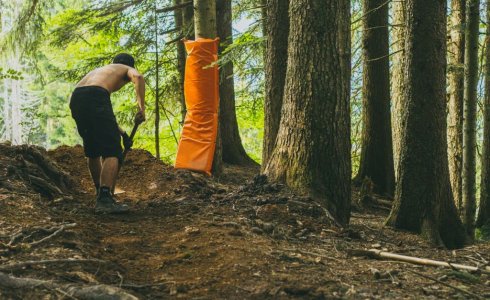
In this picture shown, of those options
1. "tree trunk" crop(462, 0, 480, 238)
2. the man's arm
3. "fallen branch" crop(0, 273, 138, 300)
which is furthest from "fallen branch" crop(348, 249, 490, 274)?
"tree trunk" crop(462, 0, 480, 238)

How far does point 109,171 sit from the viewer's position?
22.5 ft

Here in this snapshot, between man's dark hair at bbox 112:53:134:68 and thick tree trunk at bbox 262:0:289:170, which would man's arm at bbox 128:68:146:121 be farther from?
thick tree trunk at bbox 262:0:289:170

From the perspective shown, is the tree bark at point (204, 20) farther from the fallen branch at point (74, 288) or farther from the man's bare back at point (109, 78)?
the fallen branch at point (74, 288)

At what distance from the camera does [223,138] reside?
1306 centimetres

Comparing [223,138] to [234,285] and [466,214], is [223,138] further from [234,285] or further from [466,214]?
[234,285]

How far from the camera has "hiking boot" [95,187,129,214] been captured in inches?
259

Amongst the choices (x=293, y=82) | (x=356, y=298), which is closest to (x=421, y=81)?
(x=293, y=82)

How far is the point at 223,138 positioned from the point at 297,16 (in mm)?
6363

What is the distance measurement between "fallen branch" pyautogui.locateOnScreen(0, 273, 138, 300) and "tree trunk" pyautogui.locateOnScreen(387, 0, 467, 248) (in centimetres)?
482

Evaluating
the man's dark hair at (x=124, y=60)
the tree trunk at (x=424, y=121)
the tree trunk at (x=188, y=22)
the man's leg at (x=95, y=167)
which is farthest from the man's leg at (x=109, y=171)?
the tree trunk at (x=188, y=22)

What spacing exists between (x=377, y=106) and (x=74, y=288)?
27.9ft

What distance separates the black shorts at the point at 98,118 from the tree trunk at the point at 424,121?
3555 millimetres

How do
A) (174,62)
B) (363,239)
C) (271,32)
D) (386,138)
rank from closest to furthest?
(363,239)
(271,32)
(386,138)
(174,62)

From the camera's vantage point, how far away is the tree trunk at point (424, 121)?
735cm
